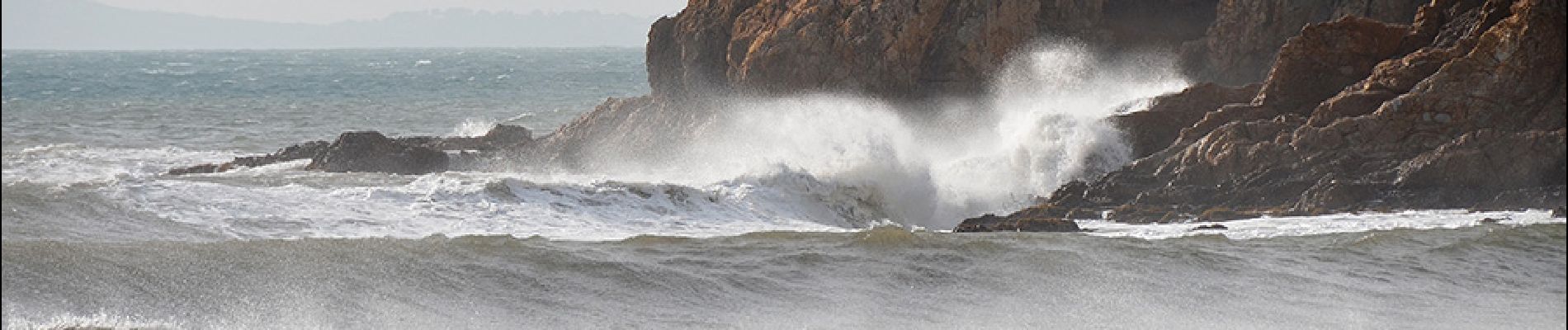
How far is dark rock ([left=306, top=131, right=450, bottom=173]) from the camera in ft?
65.9

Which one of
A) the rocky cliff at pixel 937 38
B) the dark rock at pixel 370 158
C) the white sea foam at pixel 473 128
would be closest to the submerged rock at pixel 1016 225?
the rocky cliff at pixel 937 38

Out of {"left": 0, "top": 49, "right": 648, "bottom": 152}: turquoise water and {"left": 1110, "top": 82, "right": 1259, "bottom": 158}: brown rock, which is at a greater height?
{"left": 0, "top": 49, "right": 648, "bottom": 152}: turquoise water

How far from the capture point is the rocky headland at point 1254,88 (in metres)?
15.6

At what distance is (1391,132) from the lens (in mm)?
15969

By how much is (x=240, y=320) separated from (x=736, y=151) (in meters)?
11.6

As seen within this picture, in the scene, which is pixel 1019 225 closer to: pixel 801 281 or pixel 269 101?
pixel 801 281

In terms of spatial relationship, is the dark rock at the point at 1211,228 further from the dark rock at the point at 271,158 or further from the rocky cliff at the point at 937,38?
the dark rock at the point at 271,158

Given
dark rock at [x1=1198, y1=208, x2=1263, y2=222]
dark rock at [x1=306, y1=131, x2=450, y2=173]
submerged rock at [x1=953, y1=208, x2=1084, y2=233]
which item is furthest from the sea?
dark rock at [x1=306, y1=131, x2=450, y2=173]

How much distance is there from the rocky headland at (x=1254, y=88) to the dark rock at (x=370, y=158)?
34mm

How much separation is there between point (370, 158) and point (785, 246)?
342 inches

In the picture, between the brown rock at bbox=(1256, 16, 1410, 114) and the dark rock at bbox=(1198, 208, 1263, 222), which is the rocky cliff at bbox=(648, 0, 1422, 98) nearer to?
the brown rock at bbox=(1256, 16, 1410, 114)

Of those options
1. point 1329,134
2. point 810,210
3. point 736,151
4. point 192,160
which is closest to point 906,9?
point 736,151

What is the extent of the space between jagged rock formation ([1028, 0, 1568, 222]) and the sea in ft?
2.14

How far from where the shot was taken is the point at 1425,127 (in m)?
15.9
